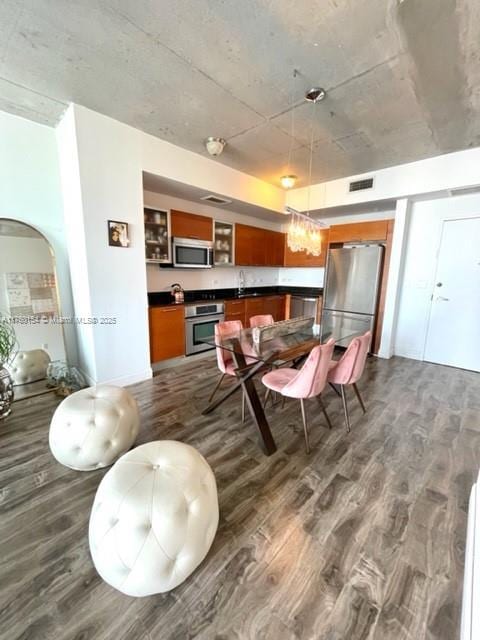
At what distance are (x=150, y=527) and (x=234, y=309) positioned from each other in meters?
3.65

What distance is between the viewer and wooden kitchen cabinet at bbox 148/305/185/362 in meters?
3.51

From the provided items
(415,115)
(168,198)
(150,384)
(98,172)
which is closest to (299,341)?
(150,384)

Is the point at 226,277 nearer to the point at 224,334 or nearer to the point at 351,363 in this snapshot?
the point at 224,334

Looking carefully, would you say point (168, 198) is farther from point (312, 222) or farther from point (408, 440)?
point (408, 440)

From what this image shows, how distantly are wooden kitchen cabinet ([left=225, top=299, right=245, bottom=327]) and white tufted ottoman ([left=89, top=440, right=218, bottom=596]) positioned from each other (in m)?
3.34

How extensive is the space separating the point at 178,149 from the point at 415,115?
8.21 ft

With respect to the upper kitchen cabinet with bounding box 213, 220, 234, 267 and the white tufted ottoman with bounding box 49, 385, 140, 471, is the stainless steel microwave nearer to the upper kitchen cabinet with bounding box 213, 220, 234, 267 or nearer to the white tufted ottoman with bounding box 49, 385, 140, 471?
the upper kitchen cabinet with bounding box 213, 220, 234, 267

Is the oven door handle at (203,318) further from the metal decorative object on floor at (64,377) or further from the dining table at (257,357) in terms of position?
the metal decorative object on floor at (64,377)

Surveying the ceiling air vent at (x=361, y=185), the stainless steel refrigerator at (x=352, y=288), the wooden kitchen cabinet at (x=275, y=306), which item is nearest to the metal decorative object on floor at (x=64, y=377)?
the wooden kitchen cabinet at (x=275, y=306)

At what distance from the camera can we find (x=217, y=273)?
193 inches

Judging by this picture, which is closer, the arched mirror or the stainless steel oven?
the arched mirror

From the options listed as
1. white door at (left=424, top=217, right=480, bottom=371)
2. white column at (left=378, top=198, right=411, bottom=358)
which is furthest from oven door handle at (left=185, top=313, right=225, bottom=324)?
white door at (left=424, top=217, right=480, bottom=371)

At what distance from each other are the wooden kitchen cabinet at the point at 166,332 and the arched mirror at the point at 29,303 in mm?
1043

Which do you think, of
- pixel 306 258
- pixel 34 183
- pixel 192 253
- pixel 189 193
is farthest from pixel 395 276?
pixel 34 183
